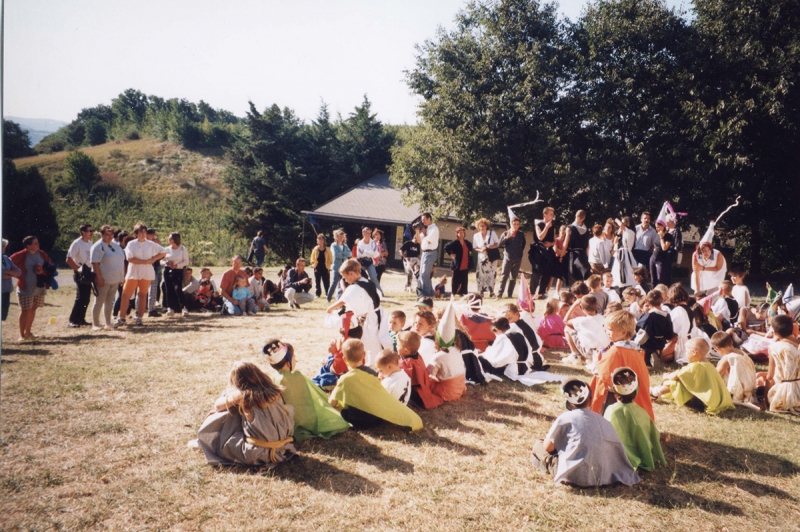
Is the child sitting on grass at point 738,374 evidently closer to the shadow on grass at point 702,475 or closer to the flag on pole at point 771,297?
Answer: the shadow on grass at point 702,475

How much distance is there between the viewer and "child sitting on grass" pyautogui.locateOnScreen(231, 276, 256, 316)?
38.3ft

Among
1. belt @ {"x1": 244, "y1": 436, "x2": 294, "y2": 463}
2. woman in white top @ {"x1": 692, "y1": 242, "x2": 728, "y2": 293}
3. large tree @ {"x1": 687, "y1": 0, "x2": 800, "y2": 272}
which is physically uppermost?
large tree @ {"x1": 687, "y1": 0, "x2": 800, "y2": 272}

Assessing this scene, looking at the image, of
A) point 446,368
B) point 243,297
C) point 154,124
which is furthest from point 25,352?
point 154,124

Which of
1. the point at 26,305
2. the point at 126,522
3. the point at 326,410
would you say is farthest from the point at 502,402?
the point at 26,305

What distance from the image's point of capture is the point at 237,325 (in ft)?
33.8

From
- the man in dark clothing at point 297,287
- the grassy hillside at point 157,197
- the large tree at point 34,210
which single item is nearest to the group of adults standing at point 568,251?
the man in dark clothing at point 297,287

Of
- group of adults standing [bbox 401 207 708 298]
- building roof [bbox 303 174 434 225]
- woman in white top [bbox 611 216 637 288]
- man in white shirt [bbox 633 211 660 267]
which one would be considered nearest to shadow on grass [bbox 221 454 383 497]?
group of adults standing [bbox 401 207 708 298]

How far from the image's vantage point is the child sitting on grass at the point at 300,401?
15.5 ft

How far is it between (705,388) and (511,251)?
277 inches

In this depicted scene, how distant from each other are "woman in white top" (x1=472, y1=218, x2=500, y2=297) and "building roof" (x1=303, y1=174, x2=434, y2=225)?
12078mm

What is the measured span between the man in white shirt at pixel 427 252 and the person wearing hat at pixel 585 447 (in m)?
7.97

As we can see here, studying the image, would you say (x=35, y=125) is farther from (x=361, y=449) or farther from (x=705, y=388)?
(x=705, y=388)

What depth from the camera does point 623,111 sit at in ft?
63.6

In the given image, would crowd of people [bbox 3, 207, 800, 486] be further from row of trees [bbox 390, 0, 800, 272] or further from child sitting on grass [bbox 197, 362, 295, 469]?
row of trees [bbox 390, 0, 800, 272]
